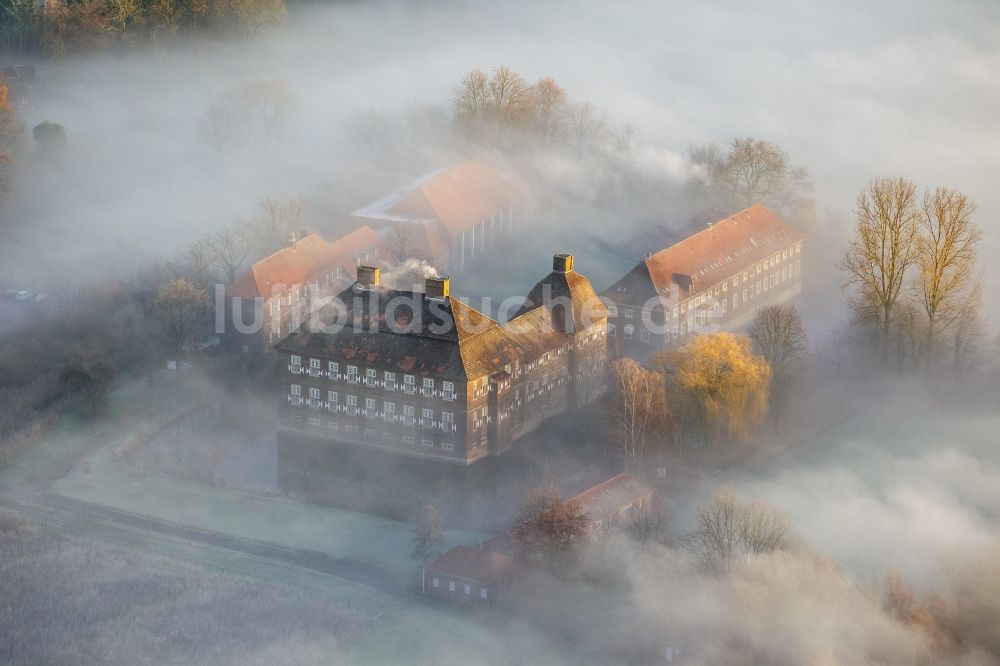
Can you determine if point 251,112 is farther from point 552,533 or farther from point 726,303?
point 552,533

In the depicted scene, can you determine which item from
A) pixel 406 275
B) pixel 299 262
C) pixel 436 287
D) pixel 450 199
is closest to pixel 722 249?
pixel 450 199

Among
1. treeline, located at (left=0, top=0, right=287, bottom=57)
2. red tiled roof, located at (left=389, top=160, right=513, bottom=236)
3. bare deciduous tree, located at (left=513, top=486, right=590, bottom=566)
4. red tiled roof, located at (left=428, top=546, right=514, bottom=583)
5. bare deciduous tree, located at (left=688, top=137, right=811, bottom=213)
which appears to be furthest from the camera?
treeline, located at (left=0, top=0, right=287, bottom=57)

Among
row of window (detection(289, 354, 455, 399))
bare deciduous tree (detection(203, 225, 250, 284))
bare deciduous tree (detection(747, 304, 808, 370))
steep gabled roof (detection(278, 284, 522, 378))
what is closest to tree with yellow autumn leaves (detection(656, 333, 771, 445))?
bare deciduous tree (detection(747, 304, 808, 370))

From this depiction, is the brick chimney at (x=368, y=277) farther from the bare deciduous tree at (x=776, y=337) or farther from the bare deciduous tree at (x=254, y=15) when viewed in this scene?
the bare deciduous tree at (x=254, y=15)

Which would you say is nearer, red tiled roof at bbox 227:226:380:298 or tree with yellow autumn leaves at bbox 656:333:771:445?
tree with yellow autumn leaves at bbox 656:333:771:445

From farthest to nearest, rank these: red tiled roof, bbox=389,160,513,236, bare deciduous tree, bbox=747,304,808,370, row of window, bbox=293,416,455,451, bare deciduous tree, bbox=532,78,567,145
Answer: bare deciduous tree, bbox=532,78,567,145 → red tiled roof, bbox=389,160,513,236 → bare deciduous tree, bbox=747,304,808,370 → row of window, bbox=293,416,455,451

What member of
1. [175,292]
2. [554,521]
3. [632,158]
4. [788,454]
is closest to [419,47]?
[632,158]

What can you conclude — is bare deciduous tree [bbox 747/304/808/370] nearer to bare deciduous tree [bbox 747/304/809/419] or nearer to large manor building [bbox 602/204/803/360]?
bare deciduous tree [bbox 747/304/809/419]
